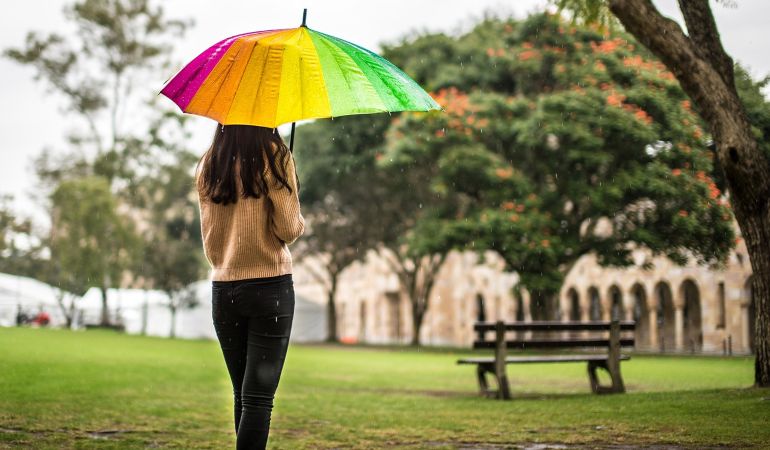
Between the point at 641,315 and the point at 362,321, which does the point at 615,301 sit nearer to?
the point at 641,315

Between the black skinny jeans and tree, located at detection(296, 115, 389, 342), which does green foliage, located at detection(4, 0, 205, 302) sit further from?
the black skinny jeans

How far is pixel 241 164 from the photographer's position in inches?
144

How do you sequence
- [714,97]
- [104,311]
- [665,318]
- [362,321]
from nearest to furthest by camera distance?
[714,97] → [665,318] → [104,311] → [362,321]

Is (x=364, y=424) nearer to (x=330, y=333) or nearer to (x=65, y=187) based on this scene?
(x=65, y=187)

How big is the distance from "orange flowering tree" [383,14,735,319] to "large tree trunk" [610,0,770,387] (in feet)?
24.5

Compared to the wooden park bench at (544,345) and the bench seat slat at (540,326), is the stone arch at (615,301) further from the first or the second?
the bench seat slat at (540,326)

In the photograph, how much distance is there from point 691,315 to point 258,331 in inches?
1164

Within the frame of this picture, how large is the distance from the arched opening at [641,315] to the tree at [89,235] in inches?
804

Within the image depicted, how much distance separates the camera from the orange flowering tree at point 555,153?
18.5 meters

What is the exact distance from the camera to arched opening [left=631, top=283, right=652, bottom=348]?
33094 mm

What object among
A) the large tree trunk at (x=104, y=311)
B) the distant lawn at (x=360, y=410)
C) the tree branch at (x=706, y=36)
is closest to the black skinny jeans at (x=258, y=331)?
the distant lawn at (x=360, y=410)

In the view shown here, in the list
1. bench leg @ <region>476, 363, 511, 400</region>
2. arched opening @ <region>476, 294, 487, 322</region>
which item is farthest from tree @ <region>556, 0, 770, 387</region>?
arched opening @ <region>476, 294, 487, 322</region>

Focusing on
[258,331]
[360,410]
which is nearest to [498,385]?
[360,410]

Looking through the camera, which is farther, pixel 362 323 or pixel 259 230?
pixel 362 323
